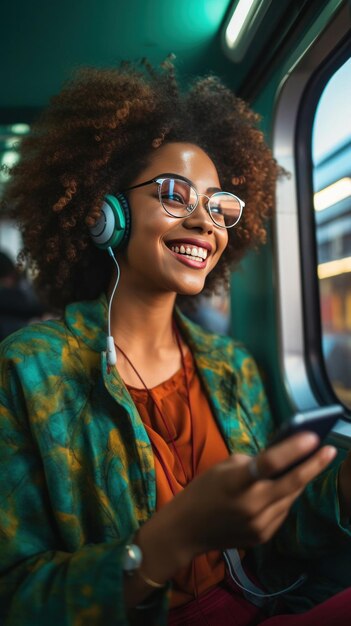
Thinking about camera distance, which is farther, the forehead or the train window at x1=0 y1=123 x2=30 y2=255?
the train window at x1=0 y1=123 x2=30 y2=255

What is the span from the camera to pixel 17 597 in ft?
3.28

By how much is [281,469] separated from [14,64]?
154 cm

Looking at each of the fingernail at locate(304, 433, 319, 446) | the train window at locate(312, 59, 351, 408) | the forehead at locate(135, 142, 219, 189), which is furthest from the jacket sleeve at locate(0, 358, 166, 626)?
the train window at locate(312, 59, 351, 408)

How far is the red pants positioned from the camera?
3.54 ft

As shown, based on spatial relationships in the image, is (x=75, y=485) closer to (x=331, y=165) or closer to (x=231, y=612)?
(x=231, y=612)

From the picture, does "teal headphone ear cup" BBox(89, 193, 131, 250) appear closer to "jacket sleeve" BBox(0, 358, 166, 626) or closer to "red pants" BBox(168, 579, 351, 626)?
"jacket sleeve" BBox(0, 358, 166, 626)

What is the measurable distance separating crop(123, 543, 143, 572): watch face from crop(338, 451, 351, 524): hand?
597 millimetres

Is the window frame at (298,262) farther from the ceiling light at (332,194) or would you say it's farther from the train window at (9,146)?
the train window at (9,146)

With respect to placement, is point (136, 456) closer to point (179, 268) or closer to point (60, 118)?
point (179, 268)

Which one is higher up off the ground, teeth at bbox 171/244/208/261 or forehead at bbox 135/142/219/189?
forehead at bbox 135/142/219/189

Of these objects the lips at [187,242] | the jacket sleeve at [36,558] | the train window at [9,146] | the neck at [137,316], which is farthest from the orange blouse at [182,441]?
the train window at [9,146]

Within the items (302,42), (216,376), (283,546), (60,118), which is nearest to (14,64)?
(60,118)

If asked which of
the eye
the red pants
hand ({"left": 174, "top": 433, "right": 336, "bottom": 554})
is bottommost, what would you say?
the red pants

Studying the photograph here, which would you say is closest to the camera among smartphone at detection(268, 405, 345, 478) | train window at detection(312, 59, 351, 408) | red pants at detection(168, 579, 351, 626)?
smartphone at detection(268, 405, 345, 478)
